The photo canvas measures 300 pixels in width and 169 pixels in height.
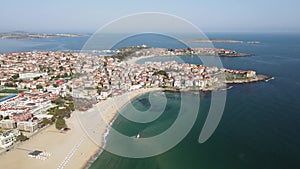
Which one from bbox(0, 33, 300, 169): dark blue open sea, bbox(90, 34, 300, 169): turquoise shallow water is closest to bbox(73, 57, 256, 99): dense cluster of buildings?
bbox(0, 33, 300, 169): dark blue open sea

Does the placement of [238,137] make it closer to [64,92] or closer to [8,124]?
[8,124]

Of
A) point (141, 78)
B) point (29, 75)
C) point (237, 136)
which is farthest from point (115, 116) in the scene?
point (29, 75)

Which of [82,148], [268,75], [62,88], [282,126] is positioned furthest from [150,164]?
[268,75]

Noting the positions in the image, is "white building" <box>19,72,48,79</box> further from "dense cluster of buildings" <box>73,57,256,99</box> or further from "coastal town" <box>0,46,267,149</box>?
"dense cluster of buildings" <box>73,57,256,99</box>

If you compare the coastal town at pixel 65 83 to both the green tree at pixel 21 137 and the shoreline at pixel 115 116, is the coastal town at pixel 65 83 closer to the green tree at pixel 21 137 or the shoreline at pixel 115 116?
the green tree at pixel 21 137

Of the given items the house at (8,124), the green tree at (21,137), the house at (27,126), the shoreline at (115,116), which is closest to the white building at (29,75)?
the shoreline at (115,116)
